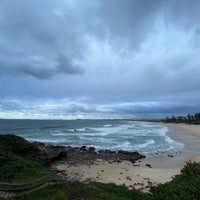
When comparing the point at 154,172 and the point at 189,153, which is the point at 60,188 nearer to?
the point at 154,172

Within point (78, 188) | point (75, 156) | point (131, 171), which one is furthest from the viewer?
point (75, 156)

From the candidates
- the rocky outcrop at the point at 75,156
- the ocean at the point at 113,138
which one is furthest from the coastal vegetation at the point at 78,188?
the ocean at the point at 113,138

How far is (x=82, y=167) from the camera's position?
23.6 meters

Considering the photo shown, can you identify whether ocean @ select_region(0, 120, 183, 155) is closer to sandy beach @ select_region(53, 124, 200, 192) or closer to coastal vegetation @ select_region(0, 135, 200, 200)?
sandy beach @ select_region(53, 124, 200, 192)

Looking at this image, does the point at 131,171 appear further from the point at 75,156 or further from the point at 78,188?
the point at 78,188

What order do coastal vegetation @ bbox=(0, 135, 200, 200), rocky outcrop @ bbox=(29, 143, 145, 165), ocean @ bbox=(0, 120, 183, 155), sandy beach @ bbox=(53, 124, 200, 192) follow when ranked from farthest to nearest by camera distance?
ocean @ bbox=(0, 120, 183, 155) < rocky outcrop @ bbox=(29, 143, 145, 165) < sandy beach @ bbox=(53, 124, 200, 192) < coastal vegetation @ bbox=(0, 135, 200, 200)

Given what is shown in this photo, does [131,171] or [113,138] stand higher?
[113,138]

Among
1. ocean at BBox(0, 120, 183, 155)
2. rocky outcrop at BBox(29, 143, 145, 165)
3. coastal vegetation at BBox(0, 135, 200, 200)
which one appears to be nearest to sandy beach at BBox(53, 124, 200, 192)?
rocky outcrop at BBox(29, 143, 145, 165)

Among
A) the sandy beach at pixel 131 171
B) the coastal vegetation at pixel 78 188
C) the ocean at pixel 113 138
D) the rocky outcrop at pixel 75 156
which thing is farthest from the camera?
the ocean at pixel 113 138

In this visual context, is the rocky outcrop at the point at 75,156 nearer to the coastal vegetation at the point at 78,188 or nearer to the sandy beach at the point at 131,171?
the sandy beach at the point at 131,171

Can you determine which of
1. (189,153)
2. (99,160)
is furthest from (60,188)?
(189,153)

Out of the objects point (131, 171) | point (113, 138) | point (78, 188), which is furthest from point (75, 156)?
point (113, 138)

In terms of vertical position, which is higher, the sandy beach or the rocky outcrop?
the rocky outcrop

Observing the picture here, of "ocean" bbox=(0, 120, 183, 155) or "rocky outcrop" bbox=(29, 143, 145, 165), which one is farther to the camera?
"ocean" bbox=(0, 120, 183, 155)
